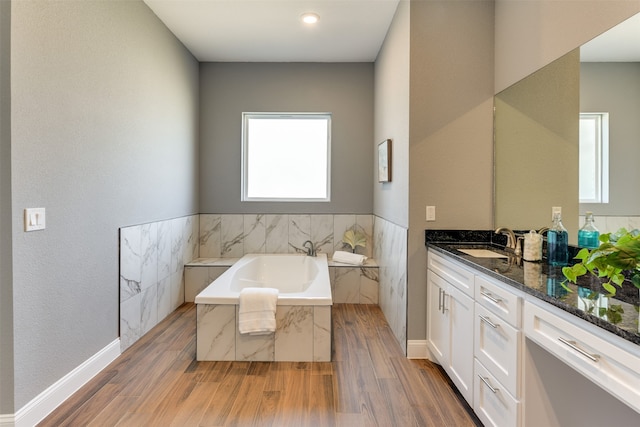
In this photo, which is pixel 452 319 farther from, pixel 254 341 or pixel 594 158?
pixel 254 341

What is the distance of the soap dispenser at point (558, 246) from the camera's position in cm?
192

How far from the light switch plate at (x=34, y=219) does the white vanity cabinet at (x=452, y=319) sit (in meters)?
2.35

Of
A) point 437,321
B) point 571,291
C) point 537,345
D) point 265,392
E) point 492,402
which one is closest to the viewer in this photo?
point 571,291

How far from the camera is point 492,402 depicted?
68.4 inches

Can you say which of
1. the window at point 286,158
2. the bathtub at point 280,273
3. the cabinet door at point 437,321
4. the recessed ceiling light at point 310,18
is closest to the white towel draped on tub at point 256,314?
the bathtub at point 280,273

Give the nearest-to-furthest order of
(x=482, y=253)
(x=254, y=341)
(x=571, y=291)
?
(x=571, y=291) → (x=482, y=253) → (x=254, y=341)

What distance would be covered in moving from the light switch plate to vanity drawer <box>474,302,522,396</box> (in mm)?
2369

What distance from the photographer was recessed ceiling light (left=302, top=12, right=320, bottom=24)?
324 centimetres

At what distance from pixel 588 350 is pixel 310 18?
322 cm

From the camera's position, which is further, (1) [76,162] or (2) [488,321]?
(1) [76,162]

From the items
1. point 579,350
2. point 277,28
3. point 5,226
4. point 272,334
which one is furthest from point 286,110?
point 579,350

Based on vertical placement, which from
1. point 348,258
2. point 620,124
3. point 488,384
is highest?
point 620,124

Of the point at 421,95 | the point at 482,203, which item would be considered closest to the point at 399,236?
the point at 482,203

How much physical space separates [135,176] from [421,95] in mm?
2350
